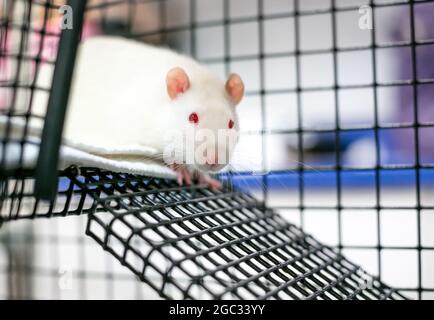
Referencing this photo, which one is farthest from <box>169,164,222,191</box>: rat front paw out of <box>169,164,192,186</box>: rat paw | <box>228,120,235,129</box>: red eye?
<box>228,120,235,129</box>: red eye

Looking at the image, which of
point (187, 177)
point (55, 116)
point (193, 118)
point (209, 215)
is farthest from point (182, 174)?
point (55, 116)

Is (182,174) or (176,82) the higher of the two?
(176,82)

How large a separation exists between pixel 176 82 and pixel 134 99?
0.17 meters

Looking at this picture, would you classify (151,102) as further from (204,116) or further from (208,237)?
(208,237)

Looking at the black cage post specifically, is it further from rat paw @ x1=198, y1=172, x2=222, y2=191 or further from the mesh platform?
rat paw @ x1=198, y1=172, x2=222, y2=191


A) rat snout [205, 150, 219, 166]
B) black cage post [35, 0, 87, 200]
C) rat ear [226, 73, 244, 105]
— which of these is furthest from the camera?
rat ear [226, 73, 244, 105]

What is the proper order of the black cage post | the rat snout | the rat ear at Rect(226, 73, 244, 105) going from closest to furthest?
the black cage post
the rat snout
the rat ear at Rect(226, 73, 244, 105)

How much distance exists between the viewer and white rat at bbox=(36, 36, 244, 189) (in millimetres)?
1128

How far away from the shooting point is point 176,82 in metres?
1.14
